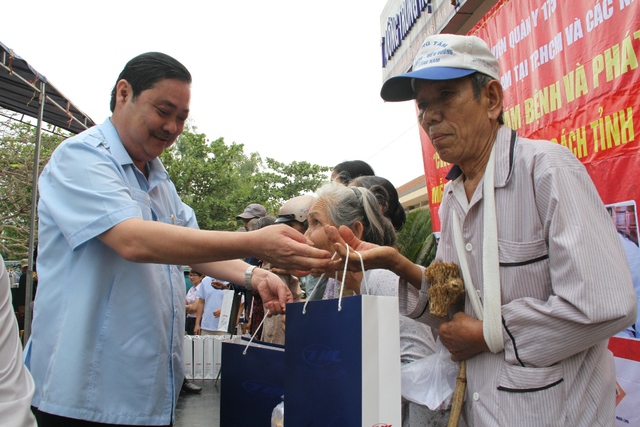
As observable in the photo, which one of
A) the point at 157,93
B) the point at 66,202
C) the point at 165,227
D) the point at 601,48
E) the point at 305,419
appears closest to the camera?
the point at 305,419

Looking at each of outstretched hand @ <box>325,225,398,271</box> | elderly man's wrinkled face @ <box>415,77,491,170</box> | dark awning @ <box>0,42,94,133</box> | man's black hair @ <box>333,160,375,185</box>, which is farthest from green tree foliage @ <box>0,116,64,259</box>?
elderly man's wrinkled face @ <box>415,77,491,170</box>

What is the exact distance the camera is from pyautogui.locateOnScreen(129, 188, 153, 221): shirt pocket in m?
1.89

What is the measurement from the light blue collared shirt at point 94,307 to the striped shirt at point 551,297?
3.62 feet

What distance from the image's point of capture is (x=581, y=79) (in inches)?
103

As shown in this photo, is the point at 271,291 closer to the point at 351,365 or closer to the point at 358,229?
the point at 358,229

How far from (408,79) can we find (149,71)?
948 mm

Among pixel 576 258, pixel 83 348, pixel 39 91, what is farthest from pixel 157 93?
pixel 39 91

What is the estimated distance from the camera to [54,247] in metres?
1.81

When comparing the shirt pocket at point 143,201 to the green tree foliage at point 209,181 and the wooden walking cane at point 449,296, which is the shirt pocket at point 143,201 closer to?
the wooden walking cane at point 449,296

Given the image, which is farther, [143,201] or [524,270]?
[143,201]

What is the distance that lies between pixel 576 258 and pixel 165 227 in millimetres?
1205

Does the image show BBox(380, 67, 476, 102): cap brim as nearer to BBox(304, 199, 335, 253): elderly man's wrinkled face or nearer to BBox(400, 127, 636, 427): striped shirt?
BBox(400, 127, 636, 427): striped shirt

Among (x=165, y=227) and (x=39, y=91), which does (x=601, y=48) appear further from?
(x=39, y=91)

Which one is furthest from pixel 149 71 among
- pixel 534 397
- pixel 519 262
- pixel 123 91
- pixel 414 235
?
pixel 414 235
